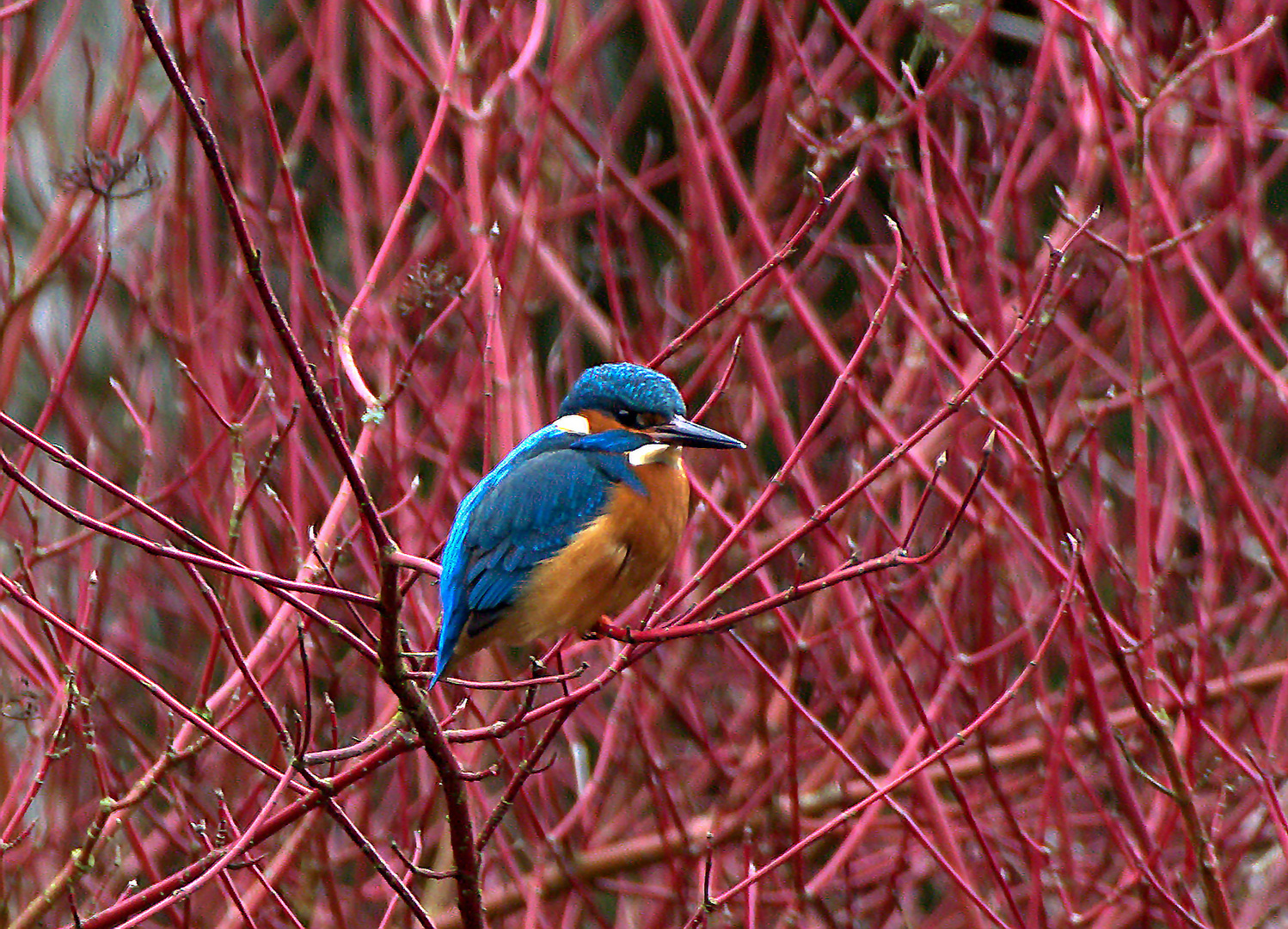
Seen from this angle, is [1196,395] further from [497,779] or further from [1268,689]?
[497,779]

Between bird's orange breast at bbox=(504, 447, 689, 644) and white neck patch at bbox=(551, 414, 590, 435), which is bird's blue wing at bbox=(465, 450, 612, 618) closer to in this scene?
bird's orange breast at bbox=(504, 447, 689, 644)

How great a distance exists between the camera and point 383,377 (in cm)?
379

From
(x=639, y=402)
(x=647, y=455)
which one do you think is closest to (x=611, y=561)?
(x=647, y=455)

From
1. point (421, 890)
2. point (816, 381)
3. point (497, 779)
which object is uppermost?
point (816, 381)

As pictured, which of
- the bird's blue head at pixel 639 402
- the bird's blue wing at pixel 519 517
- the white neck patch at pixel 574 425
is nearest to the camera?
the bird's blue wing at pixel 519 517

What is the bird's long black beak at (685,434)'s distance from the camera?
2572 mm

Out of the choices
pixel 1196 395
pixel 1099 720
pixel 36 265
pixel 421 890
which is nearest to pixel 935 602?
pixel 1099 720

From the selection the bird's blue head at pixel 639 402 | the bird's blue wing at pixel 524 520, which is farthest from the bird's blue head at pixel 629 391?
the bird's blue wing at pixel 524 520

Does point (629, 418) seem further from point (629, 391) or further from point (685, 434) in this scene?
point (685, 434)

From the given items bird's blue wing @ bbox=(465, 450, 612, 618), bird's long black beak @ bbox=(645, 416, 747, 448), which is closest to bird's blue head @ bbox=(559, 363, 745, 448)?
bird's long black beak @ bbox=(645, 416, 747, 448)

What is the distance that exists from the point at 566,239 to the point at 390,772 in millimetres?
2196

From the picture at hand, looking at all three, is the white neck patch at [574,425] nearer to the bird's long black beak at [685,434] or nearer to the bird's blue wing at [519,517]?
the bird's blue wing at [519,517]

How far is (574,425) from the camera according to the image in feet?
9.81

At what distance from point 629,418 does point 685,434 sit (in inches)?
8.2
